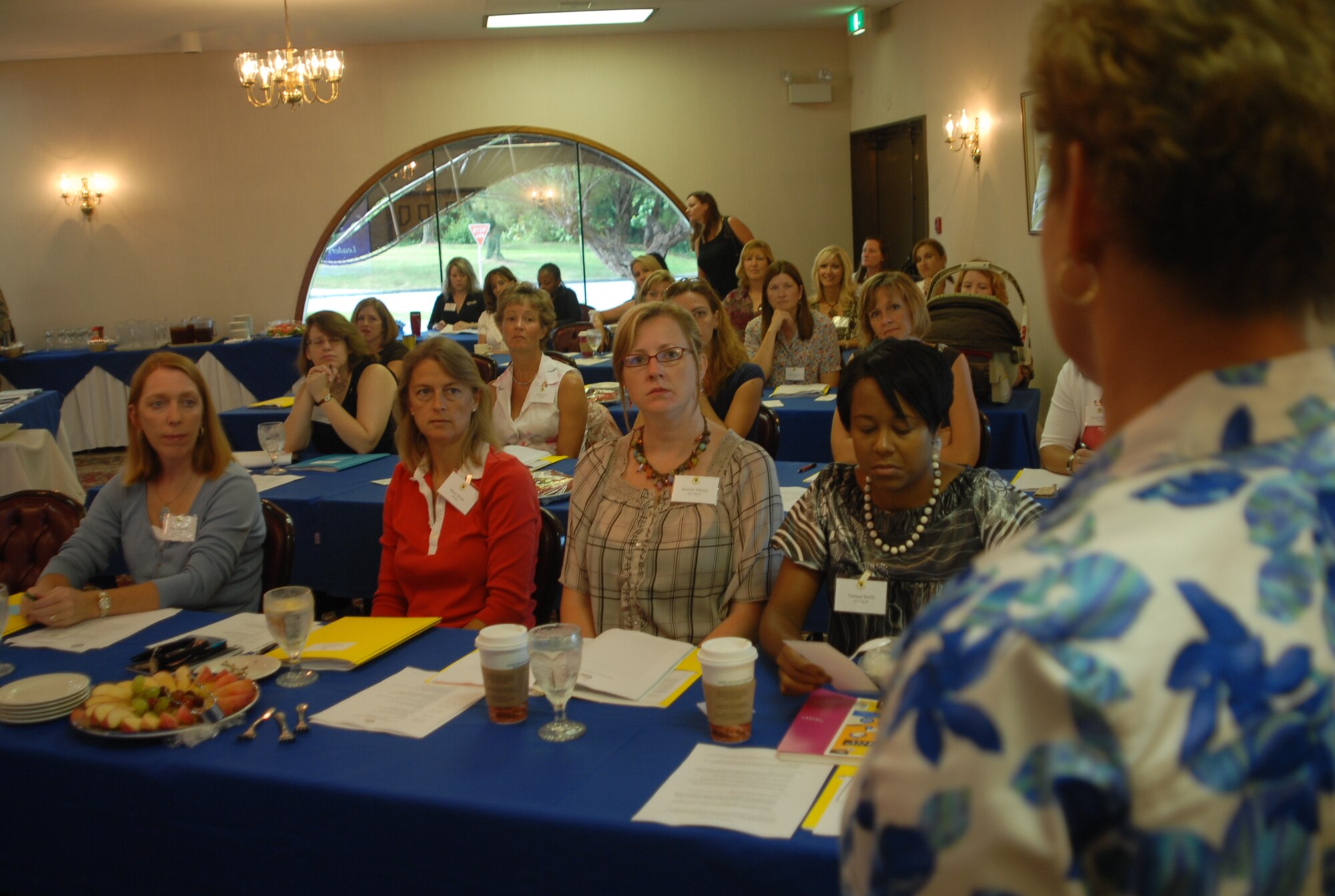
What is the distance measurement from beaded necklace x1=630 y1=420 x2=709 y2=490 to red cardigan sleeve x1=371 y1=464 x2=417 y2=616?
2.20ft

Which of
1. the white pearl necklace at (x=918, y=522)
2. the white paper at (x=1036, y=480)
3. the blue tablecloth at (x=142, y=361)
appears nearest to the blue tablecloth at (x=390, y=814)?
the white pearl necklace at (x=918, y=522)

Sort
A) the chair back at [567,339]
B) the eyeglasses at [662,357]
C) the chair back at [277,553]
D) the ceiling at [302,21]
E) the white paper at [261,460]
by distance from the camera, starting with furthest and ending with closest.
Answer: the ceiling at [302,21]
the chair back at [567,339]
the white paper at [261,460]
the chair back at [277,553]
the eyeglasses at [662,357]

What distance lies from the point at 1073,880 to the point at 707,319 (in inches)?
174

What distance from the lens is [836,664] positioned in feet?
5.39

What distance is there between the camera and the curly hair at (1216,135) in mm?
509

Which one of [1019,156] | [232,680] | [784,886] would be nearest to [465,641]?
[232,680]

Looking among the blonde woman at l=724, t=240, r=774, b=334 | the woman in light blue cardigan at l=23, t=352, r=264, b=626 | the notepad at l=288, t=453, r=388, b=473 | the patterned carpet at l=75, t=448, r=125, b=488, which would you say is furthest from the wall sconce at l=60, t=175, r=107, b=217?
the woman in light blue cardigan at l=23, t=352, r=264, b=626

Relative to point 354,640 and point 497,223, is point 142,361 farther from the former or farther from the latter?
point 354,640

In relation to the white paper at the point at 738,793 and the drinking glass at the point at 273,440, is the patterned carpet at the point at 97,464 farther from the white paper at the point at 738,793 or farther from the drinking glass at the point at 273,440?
Result: the white paper at the point at 738,793

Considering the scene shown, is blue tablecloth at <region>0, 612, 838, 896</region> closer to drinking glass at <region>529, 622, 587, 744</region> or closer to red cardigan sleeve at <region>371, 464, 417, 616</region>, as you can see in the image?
drinking glass at <region>529, 622, 587, 744</region>

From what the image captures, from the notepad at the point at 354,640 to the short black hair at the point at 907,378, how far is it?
3.29 feet

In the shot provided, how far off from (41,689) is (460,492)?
1.14m

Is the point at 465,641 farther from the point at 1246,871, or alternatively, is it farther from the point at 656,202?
the point at 656,202

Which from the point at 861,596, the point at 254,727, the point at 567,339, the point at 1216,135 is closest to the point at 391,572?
the point at 254,727
